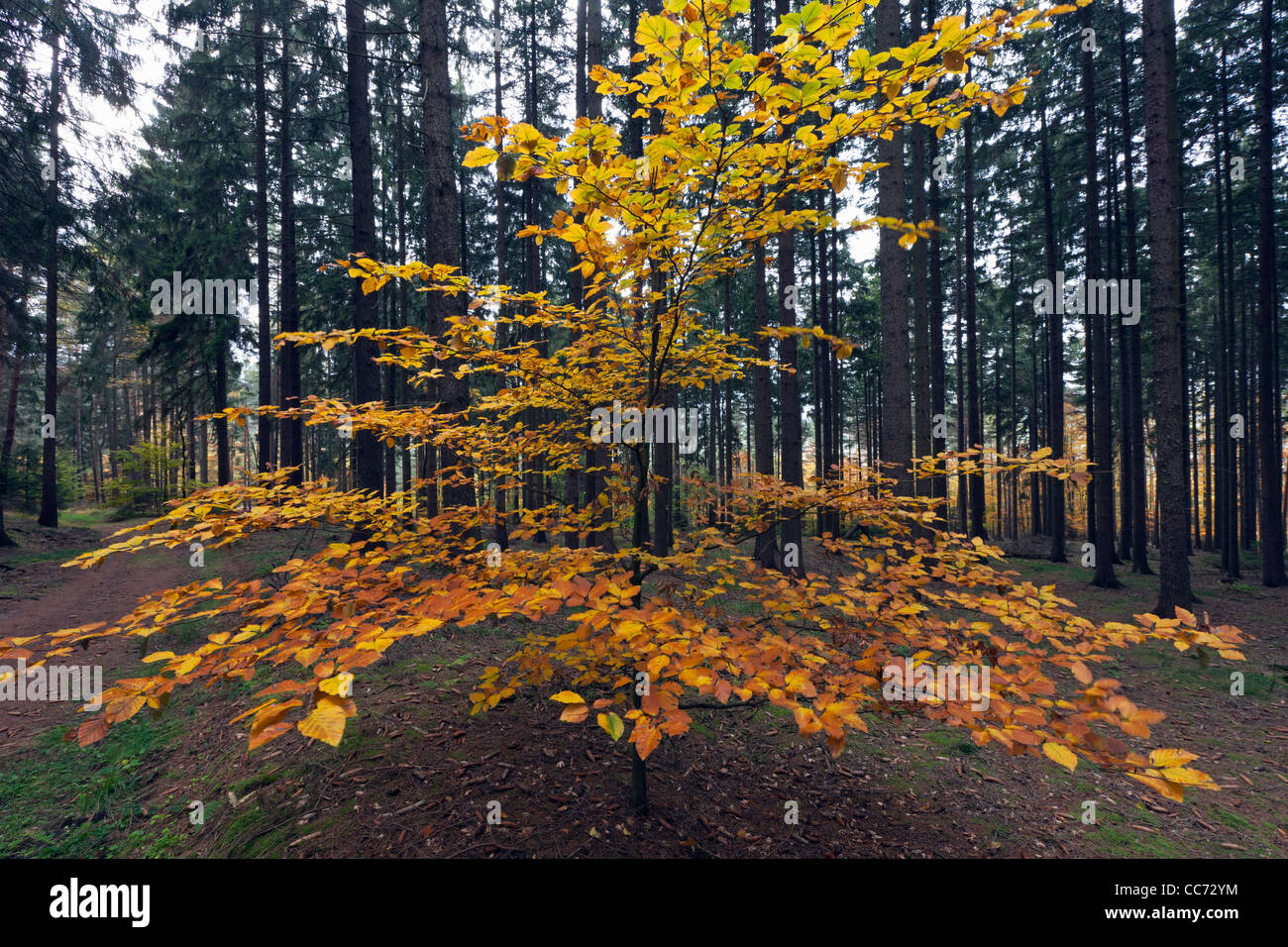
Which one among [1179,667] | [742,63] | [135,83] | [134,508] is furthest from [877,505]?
[134,508]

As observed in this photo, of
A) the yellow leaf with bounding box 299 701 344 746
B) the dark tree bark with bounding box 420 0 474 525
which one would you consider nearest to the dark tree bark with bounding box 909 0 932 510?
the dark tree bark with bounding box 420 0 474 525

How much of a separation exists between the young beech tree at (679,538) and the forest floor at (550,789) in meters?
0.76

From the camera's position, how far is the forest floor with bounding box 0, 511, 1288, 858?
3199 mm

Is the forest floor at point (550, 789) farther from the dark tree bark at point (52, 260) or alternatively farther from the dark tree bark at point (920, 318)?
the dark tree bark at point (52, 260)

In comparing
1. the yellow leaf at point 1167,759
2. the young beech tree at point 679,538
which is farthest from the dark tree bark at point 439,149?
the yellow leaf at point 1167,759

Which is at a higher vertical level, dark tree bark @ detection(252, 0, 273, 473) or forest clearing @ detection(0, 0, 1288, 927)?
dark tree bark @ detection(252, 0, 273, 473)

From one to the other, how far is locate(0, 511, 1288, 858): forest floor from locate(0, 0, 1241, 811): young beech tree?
0.76m

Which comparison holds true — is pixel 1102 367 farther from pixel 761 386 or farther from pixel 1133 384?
pixel 761 386

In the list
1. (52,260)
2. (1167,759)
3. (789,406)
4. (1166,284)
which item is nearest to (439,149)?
(1167,759)

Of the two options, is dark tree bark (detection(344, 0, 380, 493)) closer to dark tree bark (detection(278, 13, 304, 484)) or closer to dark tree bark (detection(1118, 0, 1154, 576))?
dark tree bark (detection(278, 13, 304, 484))

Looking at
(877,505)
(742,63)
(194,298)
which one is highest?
(194,298)

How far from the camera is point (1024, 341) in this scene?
1073 inches
